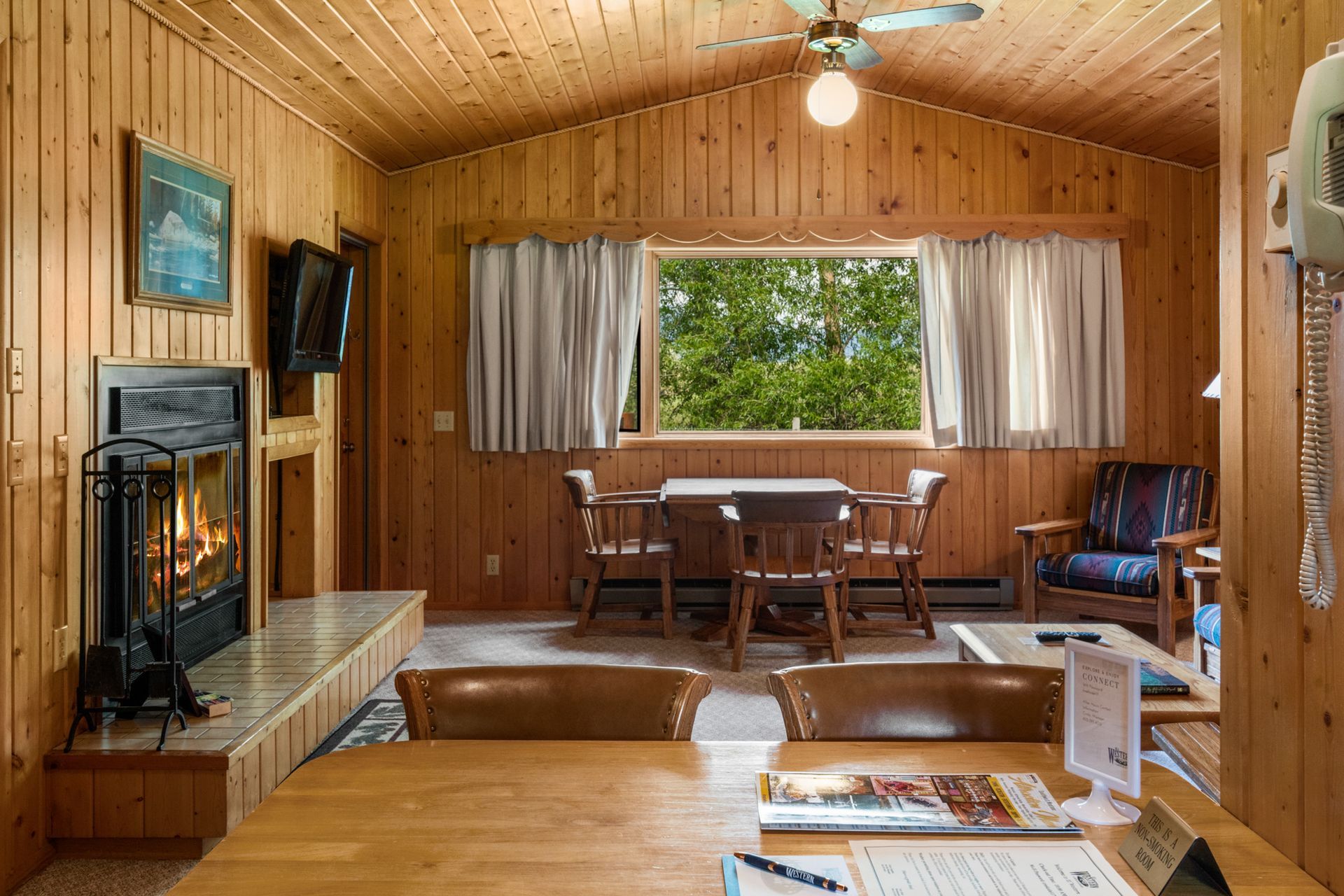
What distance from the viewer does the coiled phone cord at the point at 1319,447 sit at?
106 centimetres

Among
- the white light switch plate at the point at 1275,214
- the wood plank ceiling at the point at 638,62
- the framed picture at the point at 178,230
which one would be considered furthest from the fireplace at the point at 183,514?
the white light switch plate at the point at 1275,214

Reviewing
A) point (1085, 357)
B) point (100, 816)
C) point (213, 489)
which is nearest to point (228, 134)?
point (213, 489)

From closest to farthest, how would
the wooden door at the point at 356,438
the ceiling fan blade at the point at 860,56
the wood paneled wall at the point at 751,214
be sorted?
the ceiling fan blade at the point at 860,56 < the wooden door at the point at 356,438 < the wood paneled wall at the point at 751,214

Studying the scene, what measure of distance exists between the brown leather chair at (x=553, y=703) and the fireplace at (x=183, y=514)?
1.40m

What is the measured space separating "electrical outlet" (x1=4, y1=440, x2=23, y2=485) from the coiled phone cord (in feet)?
9.03

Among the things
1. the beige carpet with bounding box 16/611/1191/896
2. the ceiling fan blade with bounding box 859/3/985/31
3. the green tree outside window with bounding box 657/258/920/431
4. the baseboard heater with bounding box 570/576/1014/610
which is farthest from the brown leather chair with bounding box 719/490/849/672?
the ceiling fan blade with bounding box 859/3/985/31

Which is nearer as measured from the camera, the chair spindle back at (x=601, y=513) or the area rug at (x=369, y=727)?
the area rug at (x=369, y=727)

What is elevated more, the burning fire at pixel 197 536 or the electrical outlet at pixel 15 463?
the electrical outlet at pixel 15 463

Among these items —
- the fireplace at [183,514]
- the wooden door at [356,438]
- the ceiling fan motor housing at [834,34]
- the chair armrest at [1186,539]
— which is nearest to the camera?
the fireplace at [183,514]

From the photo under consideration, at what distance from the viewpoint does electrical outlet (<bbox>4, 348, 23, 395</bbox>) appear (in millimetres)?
2574

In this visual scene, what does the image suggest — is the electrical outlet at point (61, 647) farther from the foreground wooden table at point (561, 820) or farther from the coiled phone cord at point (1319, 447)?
the coiled phone cord at point (1319, 447)

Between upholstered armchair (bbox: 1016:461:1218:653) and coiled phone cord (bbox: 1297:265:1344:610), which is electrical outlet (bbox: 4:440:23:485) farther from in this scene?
upholstered armchair (bbox: 1016:461:1218:653)

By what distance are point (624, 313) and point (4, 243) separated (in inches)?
138

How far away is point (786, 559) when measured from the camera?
4414 mm
